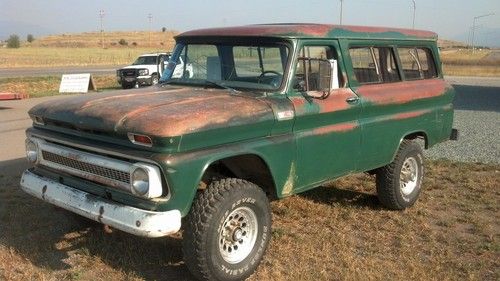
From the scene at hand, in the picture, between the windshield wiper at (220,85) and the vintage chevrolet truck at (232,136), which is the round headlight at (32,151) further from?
the windshield wiper at (220,85)

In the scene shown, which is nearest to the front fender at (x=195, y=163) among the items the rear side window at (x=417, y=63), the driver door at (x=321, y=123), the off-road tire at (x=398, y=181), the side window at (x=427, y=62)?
the driver door at (x=321, y=123)

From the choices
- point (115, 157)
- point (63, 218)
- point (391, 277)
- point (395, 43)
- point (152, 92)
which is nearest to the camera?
point (115, 157)

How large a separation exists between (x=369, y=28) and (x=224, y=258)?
9.44ft

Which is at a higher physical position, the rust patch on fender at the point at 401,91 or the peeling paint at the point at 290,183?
the rust patch on fender at the point at 401,91

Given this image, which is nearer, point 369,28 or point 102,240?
point 102,240

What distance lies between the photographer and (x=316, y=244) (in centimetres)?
475

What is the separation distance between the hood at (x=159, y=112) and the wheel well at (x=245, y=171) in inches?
10.1

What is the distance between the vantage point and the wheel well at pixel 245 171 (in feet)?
13.4

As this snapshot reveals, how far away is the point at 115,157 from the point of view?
3.65 meters

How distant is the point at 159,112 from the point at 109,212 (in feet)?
2.46

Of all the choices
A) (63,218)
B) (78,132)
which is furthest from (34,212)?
(78,132)

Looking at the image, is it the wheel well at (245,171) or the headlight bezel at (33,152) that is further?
the headlight bezel at (33,152)

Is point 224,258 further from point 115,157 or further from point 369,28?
point 369,28

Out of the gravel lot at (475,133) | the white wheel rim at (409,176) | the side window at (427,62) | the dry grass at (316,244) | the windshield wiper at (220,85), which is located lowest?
the gravel lot at (475,133)
